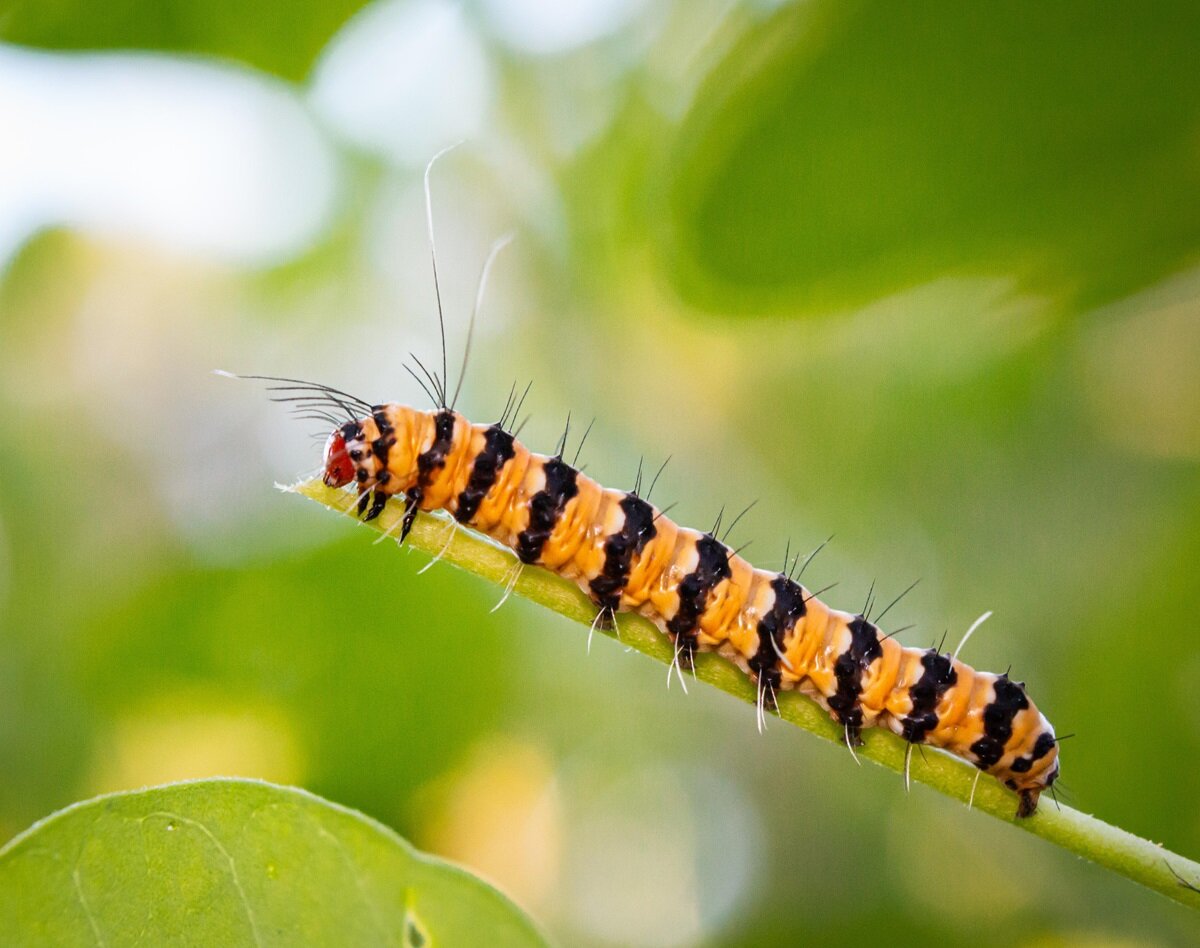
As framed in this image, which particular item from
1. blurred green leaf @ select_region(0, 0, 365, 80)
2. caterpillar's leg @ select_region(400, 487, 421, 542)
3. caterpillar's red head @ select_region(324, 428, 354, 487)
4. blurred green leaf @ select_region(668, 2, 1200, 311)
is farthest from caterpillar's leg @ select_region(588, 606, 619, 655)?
blurred green leaf @ select_region(0, 0, 365, 80)

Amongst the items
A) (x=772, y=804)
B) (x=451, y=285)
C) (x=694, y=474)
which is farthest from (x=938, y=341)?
(x=451, y=285)

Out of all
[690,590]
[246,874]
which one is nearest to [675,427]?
[690,590]

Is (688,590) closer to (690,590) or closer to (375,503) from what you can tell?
(690,590)

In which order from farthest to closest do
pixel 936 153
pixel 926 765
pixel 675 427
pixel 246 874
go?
pixel 675 427
pixel 936 153
pixel 926 765
pixel 246 874

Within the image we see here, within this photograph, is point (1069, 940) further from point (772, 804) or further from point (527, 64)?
point (527, 64)

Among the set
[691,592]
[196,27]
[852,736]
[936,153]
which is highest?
[936,153]

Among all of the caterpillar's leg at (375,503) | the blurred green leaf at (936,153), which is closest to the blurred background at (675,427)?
the blurred green leaf at (936,153)
